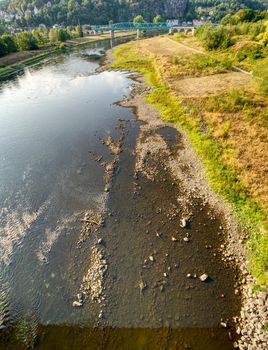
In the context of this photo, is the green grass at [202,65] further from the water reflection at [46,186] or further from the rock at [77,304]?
the rock at [77,304]

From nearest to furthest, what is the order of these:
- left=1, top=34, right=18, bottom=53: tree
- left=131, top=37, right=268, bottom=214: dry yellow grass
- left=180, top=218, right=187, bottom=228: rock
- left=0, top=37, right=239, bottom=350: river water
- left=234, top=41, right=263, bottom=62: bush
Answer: left=0, top=37, right=239, bottom=350: river water
left=180, top=218, right=187, bottom=228: rock
left=131, top=37, right=268, bottom=214: dry yellow grass
left=234, top=41, right=263, bottom=62: bush
left=1, top=34, right=18, bottom=53: tree

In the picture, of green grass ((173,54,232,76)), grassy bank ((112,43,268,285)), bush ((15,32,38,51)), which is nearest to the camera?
grassy bank ((112,43,268,285))

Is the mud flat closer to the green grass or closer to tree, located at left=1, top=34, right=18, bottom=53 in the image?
the green grass

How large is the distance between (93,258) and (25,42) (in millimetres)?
109203

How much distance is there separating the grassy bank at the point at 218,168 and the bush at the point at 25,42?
244 ft

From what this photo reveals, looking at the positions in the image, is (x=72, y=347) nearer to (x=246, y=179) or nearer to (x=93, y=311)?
(x=93, y=311)

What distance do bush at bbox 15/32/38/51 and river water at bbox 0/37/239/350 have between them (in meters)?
84.6

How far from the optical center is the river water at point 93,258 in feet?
42.0

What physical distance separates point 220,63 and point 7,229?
58.6m

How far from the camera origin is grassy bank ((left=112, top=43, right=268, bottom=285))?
16.0 metres

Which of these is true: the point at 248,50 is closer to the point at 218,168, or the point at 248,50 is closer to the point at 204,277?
the point at 218,168

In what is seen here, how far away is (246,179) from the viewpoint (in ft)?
69.9

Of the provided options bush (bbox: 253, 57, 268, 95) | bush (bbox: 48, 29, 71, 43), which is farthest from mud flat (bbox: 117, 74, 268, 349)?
bush (bbox: 48, 29, 71, 43)

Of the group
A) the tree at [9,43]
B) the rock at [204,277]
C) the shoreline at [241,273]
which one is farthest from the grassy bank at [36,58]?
the rock at [204,277]
